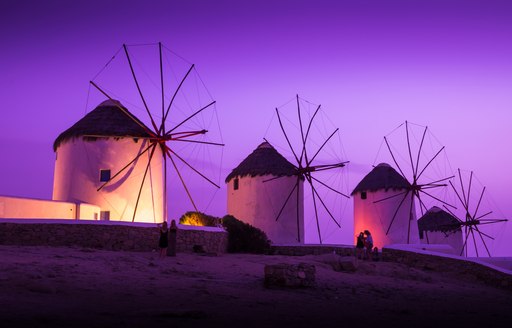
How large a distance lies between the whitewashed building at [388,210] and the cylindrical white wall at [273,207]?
18.9ft

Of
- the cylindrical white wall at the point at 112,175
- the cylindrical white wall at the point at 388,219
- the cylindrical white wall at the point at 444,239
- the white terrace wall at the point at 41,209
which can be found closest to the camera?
the white terrace wall at the point at 41,209

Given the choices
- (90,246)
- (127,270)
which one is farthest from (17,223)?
(127,270)

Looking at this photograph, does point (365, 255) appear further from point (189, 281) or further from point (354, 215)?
point (354, 215)

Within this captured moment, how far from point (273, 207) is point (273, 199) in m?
0.42

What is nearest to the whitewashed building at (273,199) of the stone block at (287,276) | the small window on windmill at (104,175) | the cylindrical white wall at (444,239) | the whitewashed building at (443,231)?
the small window on windmill at (104,175)

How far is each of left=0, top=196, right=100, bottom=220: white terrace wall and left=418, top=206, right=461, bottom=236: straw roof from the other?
87.8 feet

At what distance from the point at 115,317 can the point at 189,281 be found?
14.5 ft

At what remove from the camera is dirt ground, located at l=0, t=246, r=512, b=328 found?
8477 millimetres

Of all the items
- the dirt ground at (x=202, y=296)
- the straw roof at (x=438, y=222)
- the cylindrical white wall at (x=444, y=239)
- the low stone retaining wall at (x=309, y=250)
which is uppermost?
the straw roof at (x=438, y=222)

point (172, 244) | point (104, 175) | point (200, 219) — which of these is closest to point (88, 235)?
point (172, 244)

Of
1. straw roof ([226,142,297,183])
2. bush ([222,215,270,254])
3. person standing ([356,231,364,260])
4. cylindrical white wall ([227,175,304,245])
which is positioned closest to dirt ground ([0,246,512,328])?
person standing ([356,231,364,260])

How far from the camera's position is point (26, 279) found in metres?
10.8

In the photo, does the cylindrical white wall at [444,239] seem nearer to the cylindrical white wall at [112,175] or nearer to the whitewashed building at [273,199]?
the whitewashed building at [273,199]

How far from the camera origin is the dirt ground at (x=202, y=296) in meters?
8.48
